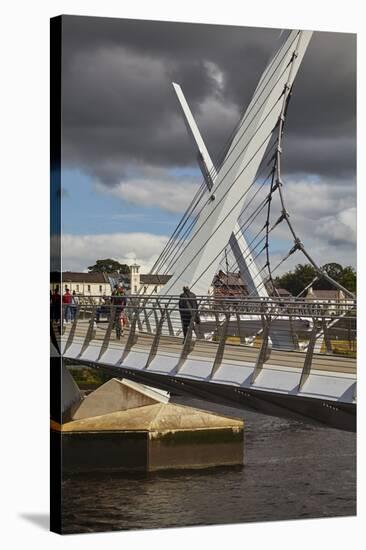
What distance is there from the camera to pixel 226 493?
16.2 metres

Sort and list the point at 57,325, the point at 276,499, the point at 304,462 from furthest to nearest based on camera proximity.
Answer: the point at 304,462 < the point at 276,499 < the point at 57,325

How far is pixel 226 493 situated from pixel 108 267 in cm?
277

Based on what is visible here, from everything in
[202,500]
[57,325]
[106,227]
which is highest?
[106,227]

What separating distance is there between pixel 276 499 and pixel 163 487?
137 cm

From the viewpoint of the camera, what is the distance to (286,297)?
17.2m

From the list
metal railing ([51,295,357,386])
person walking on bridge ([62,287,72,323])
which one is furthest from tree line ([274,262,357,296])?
person walking on bridge ([62,287,72,323])

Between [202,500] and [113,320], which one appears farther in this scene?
[113,320]

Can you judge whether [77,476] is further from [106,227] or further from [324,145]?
[324,145]

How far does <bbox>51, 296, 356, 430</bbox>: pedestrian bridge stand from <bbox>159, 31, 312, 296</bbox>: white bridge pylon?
477 mm

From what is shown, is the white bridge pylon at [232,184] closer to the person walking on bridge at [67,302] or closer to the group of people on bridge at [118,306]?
the group of people on bridge at [118,306]

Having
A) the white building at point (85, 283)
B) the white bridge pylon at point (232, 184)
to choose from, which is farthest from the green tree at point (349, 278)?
the white building at point (85, 283)

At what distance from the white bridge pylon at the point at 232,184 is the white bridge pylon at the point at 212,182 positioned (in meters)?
0.13

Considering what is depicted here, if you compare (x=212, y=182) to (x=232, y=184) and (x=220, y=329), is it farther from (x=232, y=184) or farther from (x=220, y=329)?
(x=220, y=329)

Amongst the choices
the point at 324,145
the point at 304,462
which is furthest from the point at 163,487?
the point at 324,145
